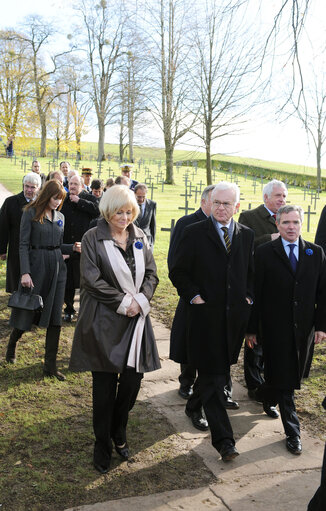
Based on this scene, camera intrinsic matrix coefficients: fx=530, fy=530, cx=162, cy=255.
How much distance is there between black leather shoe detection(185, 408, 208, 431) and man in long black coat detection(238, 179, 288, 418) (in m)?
0.83

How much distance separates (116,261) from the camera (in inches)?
148

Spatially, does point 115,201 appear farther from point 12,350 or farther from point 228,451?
point 12,350

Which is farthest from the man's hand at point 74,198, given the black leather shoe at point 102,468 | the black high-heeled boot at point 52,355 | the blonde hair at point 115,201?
the black leather shoe at point 102,468

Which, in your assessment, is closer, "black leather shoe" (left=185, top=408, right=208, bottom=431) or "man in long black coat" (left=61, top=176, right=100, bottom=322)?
"black leather shoe" (left=185, top=408, right=208, bottom=431)

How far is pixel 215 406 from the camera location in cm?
412

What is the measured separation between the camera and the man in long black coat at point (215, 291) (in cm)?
415

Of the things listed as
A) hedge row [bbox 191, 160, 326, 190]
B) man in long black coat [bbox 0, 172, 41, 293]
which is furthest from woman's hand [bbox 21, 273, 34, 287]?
hedge row [bbox 191, 160, 326, 190]

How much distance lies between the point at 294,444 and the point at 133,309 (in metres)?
1.74

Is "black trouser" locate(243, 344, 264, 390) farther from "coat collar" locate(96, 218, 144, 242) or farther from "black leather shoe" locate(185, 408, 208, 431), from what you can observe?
"coat collar" locate(96, 218, 144, 242)

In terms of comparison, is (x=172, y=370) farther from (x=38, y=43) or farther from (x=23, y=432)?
(x=38, y=43)

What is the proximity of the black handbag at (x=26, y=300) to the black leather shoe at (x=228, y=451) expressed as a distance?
7.91 feet

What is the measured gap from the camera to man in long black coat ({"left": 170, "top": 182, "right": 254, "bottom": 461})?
13.6 ft

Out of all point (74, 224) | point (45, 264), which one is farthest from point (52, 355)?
point (74, 224)

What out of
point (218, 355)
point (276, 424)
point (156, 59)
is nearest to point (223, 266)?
point (218, 355)
